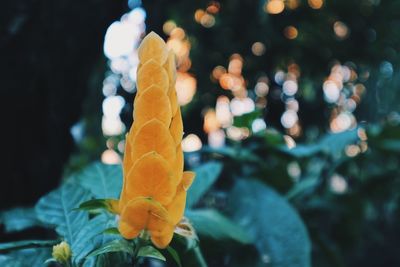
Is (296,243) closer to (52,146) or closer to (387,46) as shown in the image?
(52,146)

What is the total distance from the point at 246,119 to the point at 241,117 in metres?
0.01

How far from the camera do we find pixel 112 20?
3.43 feet

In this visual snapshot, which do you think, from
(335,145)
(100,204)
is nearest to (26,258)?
(100,204)

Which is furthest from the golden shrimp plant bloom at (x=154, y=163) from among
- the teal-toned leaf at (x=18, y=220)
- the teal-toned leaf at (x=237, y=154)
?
the teal-toned leaf at (x=237, y=154)

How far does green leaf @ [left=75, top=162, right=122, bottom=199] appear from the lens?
2.21 ft

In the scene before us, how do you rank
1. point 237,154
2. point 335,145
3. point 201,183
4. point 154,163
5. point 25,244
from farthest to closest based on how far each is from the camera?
point 335,145
point 237,154
point 201,183
point 25,244
point 154,163

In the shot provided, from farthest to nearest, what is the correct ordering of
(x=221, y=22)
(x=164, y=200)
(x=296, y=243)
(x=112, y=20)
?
(x=221, y=22), (x=112, y=20), (x=296, y=243), (x=164, y=200)

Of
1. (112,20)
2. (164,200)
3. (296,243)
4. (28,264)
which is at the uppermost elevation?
(112,20)

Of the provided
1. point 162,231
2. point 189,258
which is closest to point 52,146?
point 189,258

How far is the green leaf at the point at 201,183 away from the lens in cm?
86

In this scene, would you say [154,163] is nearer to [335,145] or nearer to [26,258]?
[26,258]

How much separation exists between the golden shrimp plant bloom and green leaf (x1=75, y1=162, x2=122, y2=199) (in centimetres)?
25

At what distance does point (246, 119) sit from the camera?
0.97 m

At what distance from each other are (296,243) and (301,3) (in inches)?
71.3
